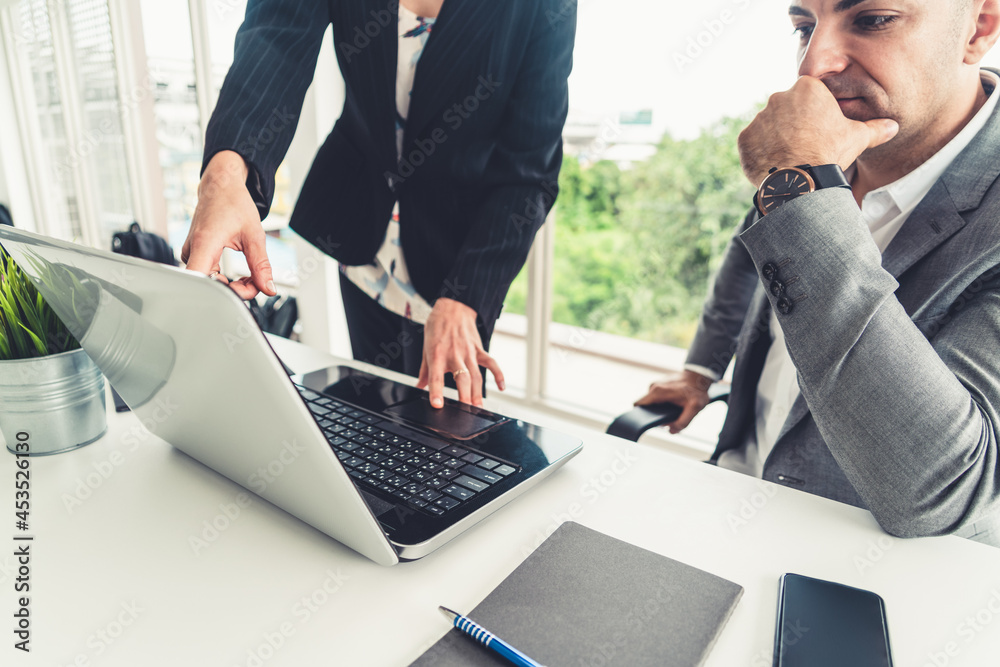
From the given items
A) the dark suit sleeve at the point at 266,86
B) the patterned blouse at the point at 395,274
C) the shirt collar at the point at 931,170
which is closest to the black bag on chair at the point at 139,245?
the patterned blouse at the point at 395,274

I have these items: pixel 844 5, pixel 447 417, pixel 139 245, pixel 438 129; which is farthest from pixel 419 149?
pixel 139 245

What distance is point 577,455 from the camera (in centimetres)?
77

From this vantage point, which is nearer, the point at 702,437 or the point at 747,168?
the point at 747,168

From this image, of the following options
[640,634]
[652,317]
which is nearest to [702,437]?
[652,317]

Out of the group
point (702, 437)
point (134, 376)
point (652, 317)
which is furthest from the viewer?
point (652, 317)

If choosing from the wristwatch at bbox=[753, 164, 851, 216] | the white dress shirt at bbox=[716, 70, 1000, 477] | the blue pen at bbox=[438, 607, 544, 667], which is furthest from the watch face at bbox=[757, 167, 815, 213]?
the blue pen at bbox=[438, 607, 544, 667]

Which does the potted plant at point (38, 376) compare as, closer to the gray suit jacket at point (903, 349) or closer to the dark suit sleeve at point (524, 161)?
the dark suit sleeve at point (524, 161)

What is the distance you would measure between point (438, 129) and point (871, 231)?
2.70ft

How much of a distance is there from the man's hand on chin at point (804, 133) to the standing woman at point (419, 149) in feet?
1.43

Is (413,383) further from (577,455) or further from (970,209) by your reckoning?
(970,209)

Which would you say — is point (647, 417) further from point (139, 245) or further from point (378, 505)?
point (139, 245)

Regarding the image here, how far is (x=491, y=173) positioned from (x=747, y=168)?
1.70 ft

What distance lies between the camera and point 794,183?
0.73 metres

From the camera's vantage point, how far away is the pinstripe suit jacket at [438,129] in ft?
3.45
